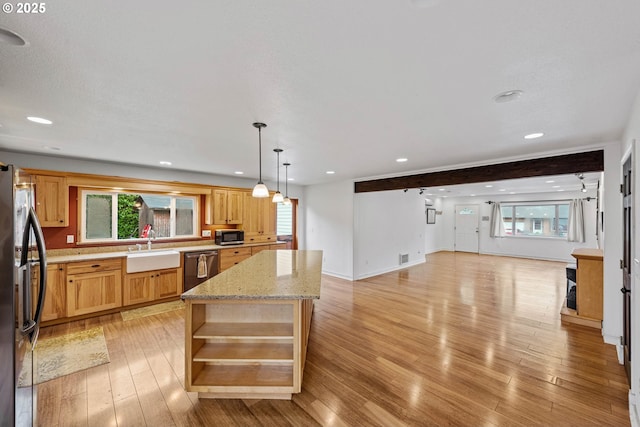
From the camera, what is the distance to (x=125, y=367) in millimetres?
2566

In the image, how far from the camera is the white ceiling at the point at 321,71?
3.75 feet

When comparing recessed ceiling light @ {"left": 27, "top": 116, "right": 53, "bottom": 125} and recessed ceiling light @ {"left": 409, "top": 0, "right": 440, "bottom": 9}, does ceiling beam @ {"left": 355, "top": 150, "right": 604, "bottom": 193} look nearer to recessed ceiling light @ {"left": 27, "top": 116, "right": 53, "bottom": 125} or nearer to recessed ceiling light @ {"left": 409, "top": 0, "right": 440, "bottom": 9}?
recessed ceiling light @ {"left": 409, "top": 0, "right": 440, "bottom": 9}

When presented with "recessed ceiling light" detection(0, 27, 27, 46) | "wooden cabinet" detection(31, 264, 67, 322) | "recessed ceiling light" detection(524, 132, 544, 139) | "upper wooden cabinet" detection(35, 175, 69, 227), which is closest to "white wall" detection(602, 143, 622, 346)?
"recessed ceiling light" detection(524, 132, 544, 139)

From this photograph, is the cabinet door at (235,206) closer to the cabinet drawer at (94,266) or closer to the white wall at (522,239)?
the cabinet drawer at (94,266)

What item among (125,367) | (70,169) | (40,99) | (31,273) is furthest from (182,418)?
(70,169)

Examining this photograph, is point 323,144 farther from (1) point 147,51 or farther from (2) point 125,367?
(2) point 125,367

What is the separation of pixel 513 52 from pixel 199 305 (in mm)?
2800

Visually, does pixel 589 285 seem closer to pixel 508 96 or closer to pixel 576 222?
pixel 508 96

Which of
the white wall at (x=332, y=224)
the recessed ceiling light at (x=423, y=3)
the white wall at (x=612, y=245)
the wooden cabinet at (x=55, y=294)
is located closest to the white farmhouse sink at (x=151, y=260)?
the wooden cabinet at (x=55, y=294)

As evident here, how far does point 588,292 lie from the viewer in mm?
3551

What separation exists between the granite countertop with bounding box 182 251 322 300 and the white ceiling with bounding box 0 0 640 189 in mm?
1492

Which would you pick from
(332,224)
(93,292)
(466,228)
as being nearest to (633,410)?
(332,224)

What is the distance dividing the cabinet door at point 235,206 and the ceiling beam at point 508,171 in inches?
121

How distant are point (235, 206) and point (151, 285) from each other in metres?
2.13
